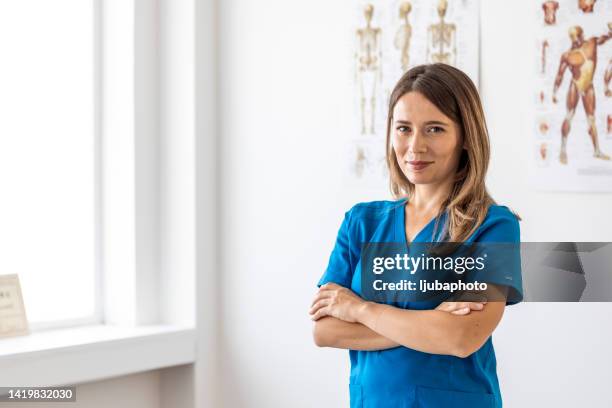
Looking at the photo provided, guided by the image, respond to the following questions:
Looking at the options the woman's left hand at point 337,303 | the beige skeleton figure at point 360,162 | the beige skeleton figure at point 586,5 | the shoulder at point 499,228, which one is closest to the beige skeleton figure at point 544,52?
the beige skeleton figure at point 586,5

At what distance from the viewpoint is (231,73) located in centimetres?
297

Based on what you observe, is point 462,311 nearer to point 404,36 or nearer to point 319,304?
point 319,304

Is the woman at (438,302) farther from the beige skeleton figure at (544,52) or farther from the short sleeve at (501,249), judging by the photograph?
the beige skeleton figure at (544,52)

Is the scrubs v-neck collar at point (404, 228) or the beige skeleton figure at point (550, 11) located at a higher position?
the beige skeleton figure at point (550, 11)

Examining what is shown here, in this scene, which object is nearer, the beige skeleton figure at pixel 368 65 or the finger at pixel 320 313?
the finger at pixel 320 313

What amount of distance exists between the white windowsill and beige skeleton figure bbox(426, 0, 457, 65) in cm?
130

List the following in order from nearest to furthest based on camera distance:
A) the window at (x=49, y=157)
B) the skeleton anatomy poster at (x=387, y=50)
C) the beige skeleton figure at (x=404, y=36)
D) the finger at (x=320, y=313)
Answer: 1. the finger at (x=320, y=313)
2. the skeleton anatomy poster at (x=387, y=50)
3. the beige skeleton figure at (x=404, y=36)
4. the window at (x=49, y=157)

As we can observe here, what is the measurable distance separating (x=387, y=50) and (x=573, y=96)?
0.62 meters

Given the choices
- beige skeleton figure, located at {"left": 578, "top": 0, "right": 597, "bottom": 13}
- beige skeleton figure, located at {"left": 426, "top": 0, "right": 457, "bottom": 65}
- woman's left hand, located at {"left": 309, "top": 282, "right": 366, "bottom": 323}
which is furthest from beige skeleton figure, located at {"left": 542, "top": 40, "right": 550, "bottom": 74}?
woman's left hand, located at {"left": 309, "top": 282, "right": 366, "bottom": 323}

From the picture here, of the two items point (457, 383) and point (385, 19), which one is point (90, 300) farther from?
point (457, 383)

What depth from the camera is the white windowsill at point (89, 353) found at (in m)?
2.41

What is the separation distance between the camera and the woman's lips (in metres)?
1.66

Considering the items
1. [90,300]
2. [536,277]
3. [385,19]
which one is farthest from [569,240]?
[90,300]

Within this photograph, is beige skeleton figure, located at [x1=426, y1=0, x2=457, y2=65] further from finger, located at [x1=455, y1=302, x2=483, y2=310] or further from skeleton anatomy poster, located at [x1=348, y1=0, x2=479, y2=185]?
finger, located at [x1=455, y1=302, x2=483, y2=310]
